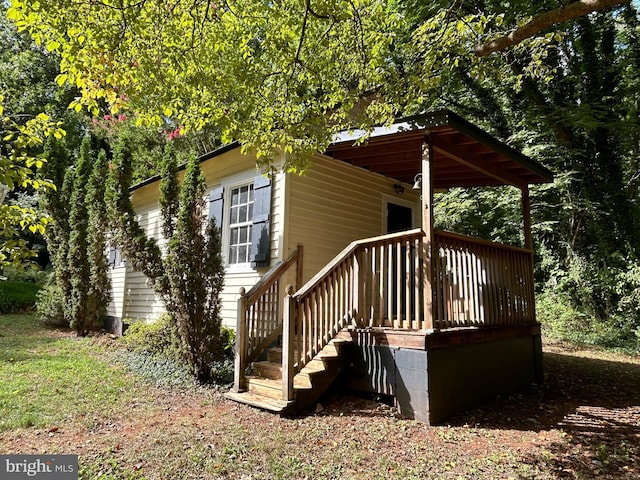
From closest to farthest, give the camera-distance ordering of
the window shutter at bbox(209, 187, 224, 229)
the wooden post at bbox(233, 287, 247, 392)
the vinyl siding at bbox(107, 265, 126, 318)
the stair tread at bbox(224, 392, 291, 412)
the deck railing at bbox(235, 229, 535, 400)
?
the stair tread at bbox(224, 392, 291, 412), the deck railing at bbox(235, 229, 535, 400), the wooden post at bbox(233, 287, 247, 392), the window shutter at bbox(209, 187, 224, 229), the vinyl siding at bbox(107, 265, 126, 318)

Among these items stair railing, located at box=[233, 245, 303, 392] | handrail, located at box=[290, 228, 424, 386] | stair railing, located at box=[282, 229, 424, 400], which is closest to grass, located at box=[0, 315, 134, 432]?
stair railing, located at box=[233, 245, 303, 392]

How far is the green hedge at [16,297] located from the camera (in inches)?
546

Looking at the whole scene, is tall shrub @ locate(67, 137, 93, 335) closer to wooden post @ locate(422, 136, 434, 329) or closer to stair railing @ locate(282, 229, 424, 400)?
stair railing @ locate(282, 229, 424, 400)

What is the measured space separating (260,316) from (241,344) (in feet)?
2.07

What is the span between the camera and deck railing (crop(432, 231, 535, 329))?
16.3ft

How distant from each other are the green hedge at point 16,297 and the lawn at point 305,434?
31.7 ft

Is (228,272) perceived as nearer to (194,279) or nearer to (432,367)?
(194,279)

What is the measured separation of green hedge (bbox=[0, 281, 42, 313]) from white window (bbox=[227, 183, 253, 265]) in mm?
10590

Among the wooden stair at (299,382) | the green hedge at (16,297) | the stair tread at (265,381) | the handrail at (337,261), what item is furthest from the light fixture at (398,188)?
the green hedge at (16,297)

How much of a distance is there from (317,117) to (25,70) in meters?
22.6

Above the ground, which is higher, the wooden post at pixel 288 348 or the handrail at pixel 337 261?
the handrail at pixel 337 261

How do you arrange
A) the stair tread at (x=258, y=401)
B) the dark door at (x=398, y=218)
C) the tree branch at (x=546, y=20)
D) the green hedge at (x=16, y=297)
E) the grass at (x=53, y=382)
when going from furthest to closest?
1. the green hedge at (x=16, y=297)
2. the dark door at (x=398, y=218)
3. the tree branch at (x=546, y=20)
4. the grass at (x=53, y=382)
5. the stair tread at (x=258, y=401)

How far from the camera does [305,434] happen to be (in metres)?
3.95

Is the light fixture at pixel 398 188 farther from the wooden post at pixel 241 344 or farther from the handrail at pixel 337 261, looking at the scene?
the wooden post at pixel 241 344
